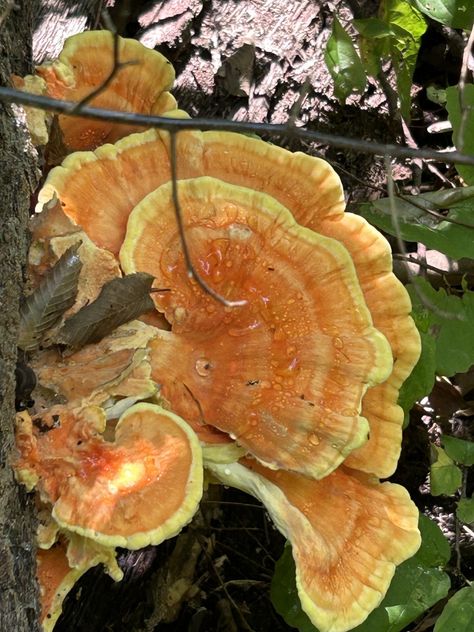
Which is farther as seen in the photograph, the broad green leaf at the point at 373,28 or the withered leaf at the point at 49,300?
the broad green leaf at the point at 373,28

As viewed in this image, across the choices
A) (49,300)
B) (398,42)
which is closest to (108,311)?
(49,300)

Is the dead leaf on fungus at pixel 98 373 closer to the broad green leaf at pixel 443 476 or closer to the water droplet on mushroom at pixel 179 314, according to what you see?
the water droplet on mushroom at pixel 179 314

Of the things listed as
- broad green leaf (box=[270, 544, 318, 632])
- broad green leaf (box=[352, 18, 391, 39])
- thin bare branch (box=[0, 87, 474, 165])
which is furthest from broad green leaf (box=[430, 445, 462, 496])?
thin bare branch (box=[0, 87, 474, 165])

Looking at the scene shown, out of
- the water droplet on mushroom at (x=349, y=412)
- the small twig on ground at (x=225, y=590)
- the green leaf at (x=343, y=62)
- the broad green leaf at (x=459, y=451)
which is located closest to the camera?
the water droplet on mushroom at (x=349, y=412)

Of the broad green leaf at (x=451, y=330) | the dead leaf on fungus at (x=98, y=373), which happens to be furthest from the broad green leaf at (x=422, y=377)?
the dead leaf on fungus at (x=98, y=373)

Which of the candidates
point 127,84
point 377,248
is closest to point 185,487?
point 377,248

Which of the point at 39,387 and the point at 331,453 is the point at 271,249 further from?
the point at 39,387
